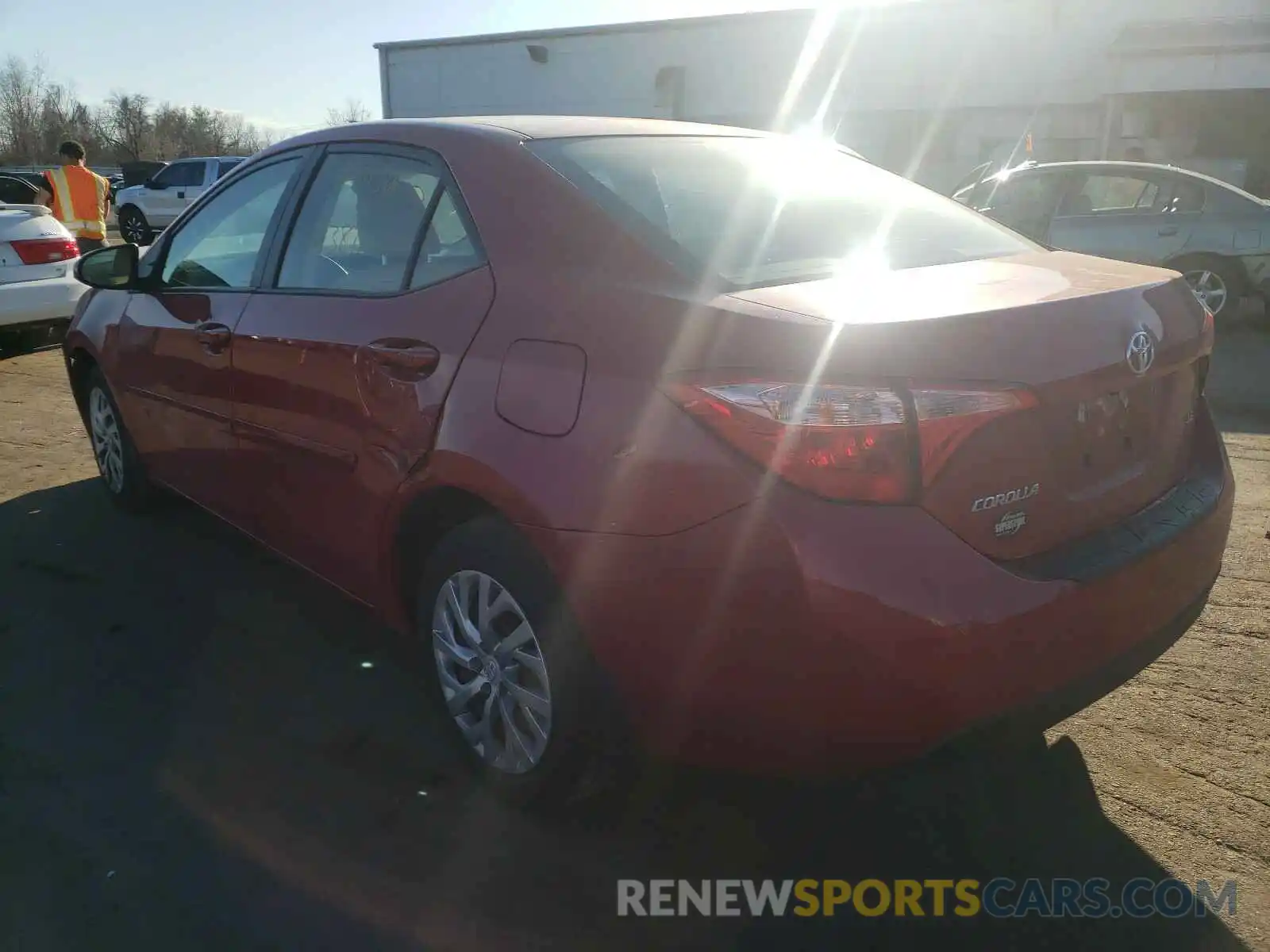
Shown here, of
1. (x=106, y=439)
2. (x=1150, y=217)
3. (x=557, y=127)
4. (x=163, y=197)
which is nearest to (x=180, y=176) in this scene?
(x=163, y=197)

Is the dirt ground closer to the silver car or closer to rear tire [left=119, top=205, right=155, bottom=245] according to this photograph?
the silver car

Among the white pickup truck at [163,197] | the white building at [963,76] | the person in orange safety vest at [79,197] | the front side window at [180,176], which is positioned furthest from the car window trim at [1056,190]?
the front side window at [180,176]

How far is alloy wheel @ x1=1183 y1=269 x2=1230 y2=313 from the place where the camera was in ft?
31.1

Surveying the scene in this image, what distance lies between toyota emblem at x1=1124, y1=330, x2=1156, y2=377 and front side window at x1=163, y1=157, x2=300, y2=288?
2.57 metres

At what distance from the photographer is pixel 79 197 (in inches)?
456

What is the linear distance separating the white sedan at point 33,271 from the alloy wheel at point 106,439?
4324mm

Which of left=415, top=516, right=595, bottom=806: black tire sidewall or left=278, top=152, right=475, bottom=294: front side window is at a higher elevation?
left=278, top=152, right=475, bottom=294: front side window

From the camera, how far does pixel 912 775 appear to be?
2043 mm

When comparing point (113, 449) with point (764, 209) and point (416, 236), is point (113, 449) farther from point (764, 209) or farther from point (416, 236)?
point (764, 209)

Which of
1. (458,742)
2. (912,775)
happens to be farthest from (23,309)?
(912,775)

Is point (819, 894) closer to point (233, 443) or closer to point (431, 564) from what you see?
point (431, 564)

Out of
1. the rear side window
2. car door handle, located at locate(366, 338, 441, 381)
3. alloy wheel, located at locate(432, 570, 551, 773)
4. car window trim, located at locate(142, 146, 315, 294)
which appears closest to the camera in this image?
alloy wheel, located at locate(432, 570, 551, 773)

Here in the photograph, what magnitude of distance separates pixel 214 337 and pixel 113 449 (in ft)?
5.43

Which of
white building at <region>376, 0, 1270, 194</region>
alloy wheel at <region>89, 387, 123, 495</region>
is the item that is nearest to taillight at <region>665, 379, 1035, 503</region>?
alloy wheel at <region>89, 387, 123, 495</region>
